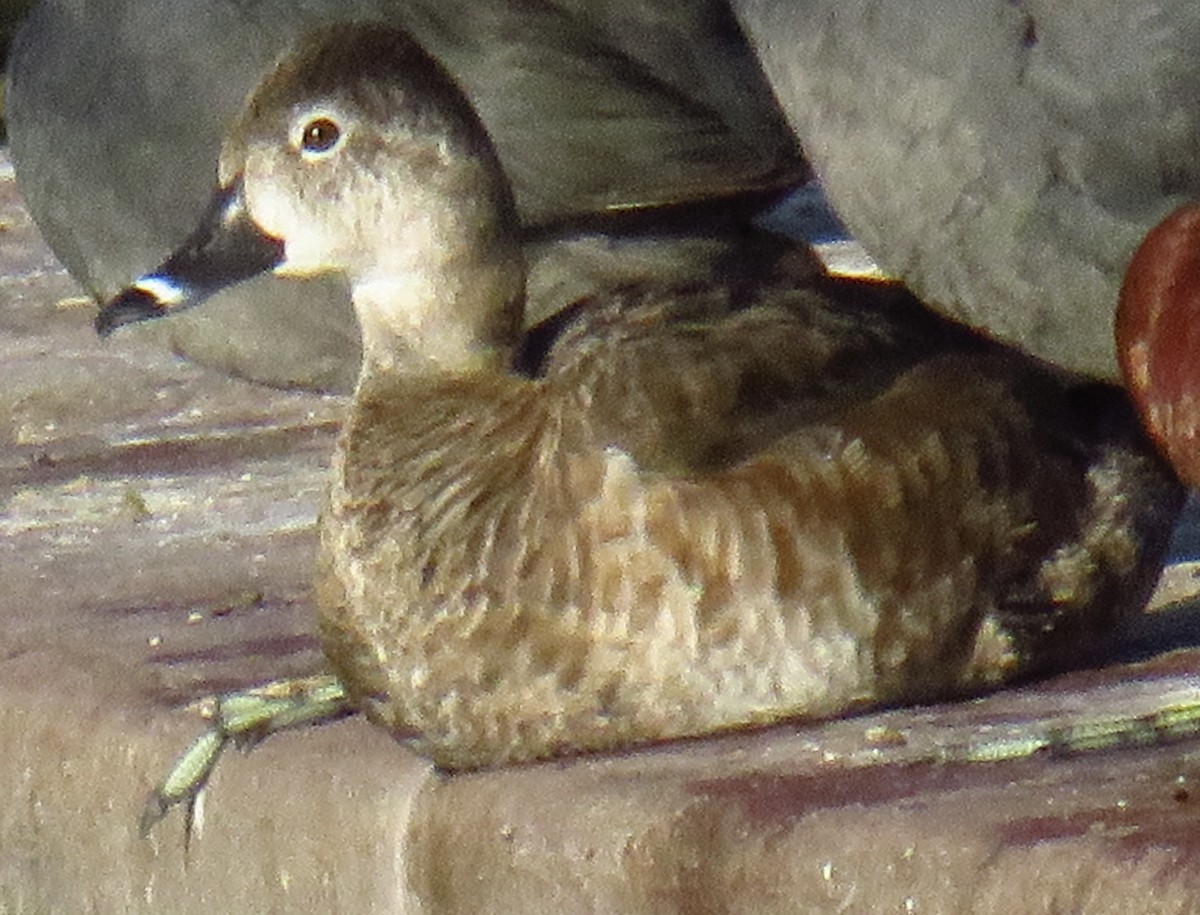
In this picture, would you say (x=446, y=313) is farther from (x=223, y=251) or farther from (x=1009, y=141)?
(x=1009, y=141)

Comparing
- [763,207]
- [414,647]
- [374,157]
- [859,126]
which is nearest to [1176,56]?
[859,126]

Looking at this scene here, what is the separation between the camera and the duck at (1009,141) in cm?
504

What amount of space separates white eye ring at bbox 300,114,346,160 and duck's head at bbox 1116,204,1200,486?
1.14 metres

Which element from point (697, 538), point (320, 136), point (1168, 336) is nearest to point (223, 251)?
point (320, 136)

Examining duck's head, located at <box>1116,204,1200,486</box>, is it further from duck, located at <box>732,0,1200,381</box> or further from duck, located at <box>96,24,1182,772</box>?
duck, located at <box>732,0,1200,381</box>

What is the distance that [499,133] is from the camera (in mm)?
5625

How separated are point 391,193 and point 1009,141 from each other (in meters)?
1.39

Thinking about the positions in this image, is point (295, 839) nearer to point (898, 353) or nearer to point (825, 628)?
point (825, 628)

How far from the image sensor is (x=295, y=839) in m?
3.76

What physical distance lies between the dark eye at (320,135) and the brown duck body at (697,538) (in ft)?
1.15

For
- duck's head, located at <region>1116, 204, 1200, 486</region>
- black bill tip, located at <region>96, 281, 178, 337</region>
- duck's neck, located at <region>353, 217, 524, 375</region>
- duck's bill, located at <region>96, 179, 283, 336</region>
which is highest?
duck's head, located at <region>1116, 204, 1200, 486</region>

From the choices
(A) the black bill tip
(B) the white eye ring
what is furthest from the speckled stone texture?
(B) the white eye ring

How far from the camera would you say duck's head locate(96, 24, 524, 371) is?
412 cm

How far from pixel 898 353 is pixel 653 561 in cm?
54
